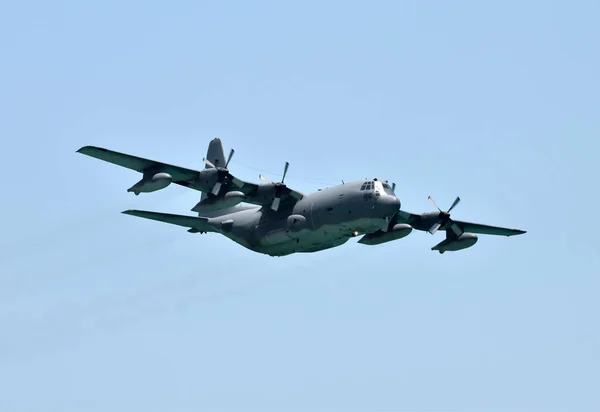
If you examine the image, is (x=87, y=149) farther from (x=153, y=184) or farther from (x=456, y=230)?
(x=456, y=230)

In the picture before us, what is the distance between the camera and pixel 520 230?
57.8 m

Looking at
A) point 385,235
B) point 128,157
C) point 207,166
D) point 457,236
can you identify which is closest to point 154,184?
point 128,157

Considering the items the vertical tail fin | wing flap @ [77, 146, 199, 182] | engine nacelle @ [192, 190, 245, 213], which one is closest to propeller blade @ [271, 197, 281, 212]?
engine nacelle @ [192, 190, 245, 213]

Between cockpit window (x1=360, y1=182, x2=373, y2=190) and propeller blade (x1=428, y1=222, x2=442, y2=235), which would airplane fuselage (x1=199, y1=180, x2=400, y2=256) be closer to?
cockpit window (x1=360, y1=182, x2=373, y2=190)

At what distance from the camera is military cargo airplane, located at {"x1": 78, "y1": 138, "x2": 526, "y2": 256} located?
49.2m

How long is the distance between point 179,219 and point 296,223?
6.19 meters

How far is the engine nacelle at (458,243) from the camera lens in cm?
5591

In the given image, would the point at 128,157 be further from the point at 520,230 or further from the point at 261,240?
the point at 520,230

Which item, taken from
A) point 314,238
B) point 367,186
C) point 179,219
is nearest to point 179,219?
point 179,219

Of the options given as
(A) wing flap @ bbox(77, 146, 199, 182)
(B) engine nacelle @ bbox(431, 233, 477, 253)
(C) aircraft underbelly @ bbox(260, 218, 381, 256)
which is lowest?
(C) aircraft underbelly @ bbox(260, 218, 381, 256)

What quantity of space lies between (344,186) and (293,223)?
2.77 m

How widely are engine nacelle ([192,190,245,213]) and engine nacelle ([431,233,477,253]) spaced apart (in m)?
12.1

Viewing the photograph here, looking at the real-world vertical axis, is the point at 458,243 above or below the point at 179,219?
above

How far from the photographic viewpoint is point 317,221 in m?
A: 50.4
